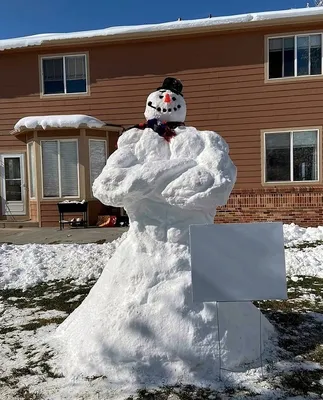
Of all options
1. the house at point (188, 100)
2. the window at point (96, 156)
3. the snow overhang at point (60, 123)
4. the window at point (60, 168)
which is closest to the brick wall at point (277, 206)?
the house at point (188, 100)

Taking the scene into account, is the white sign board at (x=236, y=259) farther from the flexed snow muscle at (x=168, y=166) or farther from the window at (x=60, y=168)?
the window at (x=60, y=168)

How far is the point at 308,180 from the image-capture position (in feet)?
37.9

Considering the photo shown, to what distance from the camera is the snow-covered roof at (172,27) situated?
36.3ft

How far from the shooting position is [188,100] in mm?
12188

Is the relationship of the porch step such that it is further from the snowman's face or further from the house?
the snowman's face

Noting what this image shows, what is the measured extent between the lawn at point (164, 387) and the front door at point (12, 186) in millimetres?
8165

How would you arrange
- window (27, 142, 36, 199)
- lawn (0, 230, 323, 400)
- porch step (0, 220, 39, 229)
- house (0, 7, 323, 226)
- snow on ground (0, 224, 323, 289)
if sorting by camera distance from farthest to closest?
window (27, 142, 36, 199), porch step (0, 220, 39, 229), house (0, 7, 323, 226), snow on ground (0, 224, 323, 289), lawn (0, 230, 323, 400)

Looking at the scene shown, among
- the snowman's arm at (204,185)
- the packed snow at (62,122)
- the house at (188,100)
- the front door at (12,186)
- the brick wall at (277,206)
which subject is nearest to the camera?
the snowman's arm at (204,185)

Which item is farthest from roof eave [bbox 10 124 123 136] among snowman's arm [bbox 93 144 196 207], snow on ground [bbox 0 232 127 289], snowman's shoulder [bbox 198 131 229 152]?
snowman's shoulder [bbox 198 131 229 152]

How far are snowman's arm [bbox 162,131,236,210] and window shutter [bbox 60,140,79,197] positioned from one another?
9.27m

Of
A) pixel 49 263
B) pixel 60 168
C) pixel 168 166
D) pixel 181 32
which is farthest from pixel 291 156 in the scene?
pixel 168 166

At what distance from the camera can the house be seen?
1137cm

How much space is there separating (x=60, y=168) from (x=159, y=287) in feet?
31.4

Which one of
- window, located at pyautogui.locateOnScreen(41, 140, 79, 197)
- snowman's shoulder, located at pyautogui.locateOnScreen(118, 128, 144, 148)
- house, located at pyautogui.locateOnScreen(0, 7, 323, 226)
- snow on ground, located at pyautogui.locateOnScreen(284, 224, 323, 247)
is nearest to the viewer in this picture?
snowman's shoulder, located at pyautogui.locateOnScreen(118, 128, 144, 148)
